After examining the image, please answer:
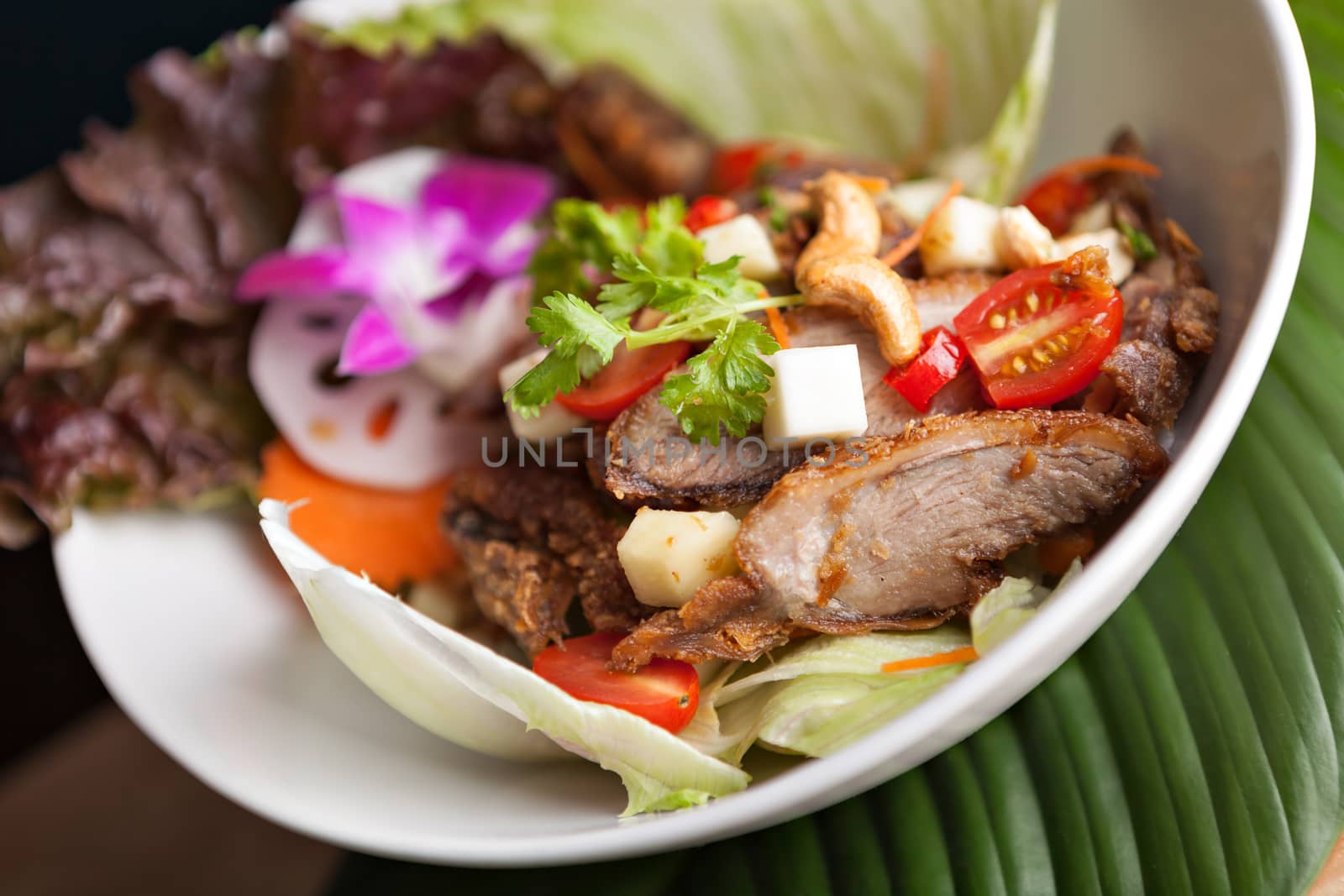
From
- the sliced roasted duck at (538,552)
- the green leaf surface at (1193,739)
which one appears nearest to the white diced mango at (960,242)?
the green leaf surface at (1193,739)

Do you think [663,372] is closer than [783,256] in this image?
Yes

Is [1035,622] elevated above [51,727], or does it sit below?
above

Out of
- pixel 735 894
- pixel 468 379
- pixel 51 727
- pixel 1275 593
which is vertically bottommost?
pixel 51 727

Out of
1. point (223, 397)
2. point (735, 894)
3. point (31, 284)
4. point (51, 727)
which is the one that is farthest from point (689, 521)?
point (51, 727)

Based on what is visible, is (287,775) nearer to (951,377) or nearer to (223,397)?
(223,397)

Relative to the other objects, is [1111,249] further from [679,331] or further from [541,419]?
[541,419]

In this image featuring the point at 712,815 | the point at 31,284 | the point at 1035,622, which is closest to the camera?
the point at 1035,622
